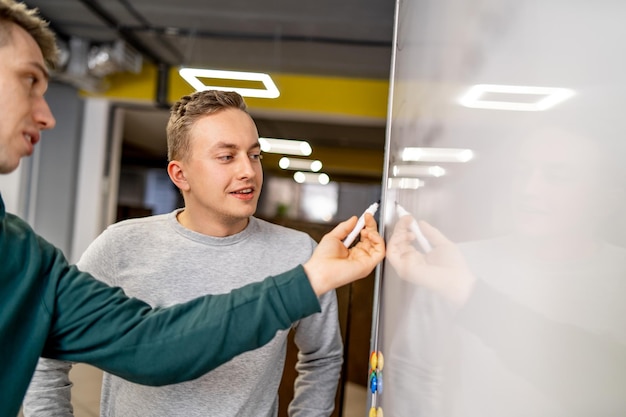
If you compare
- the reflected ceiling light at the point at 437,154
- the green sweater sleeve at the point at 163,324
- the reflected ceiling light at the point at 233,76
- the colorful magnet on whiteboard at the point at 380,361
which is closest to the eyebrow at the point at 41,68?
the green sweater sleeve at the point at 163,324

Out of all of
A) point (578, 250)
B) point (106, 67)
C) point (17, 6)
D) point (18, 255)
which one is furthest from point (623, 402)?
point (106, 67)

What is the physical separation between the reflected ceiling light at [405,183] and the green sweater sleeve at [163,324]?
0.20 m

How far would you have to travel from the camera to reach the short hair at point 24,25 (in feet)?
2.57

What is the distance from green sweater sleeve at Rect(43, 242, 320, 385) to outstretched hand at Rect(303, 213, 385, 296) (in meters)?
0.03

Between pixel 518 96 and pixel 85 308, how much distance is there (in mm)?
716

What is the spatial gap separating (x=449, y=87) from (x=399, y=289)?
0.35 metres

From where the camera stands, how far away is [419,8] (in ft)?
2.68

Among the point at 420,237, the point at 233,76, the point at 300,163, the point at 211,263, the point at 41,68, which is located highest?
the point at 300,163

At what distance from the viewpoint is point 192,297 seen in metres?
1.23

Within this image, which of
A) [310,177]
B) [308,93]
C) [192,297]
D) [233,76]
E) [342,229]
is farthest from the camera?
[310,177]

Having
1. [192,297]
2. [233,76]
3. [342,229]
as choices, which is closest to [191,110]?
[192,297]

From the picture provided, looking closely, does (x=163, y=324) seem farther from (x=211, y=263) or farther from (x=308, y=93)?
(x=308, y=93)

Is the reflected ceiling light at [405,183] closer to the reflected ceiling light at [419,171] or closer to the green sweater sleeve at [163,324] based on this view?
the reflected ceiling light at [419,171]

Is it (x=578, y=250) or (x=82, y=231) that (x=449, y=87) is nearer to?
(x=578, y=250)
